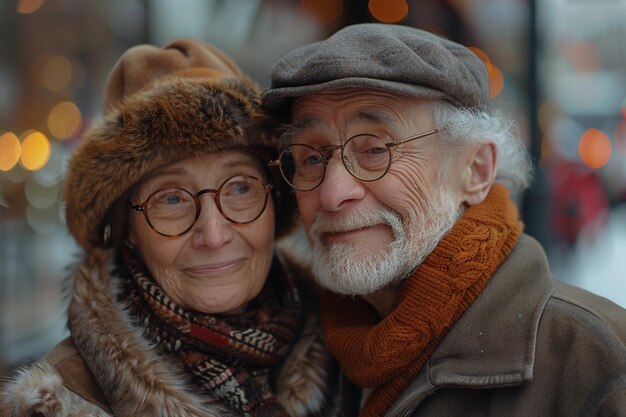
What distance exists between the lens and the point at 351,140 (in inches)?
87.7

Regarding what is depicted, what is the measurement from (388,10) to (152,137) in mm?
6458

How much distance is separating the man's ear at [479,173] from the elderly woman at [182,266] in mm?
717

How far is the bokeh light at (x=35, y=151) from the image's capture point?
5867 millimetres

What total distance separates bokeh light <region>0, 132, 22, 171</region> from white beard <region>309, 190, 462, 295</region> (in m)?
3.79

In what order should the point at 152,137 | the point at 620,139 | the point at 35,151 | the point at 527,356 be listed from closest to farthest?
the point at 527,356
the point at 152,137
the point at 35,151
the point at 620,139

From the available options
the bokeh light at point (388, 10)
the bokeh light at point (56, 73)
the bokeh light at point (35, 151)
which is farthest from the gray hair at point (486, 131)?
the bokeh light at point (388, 10)

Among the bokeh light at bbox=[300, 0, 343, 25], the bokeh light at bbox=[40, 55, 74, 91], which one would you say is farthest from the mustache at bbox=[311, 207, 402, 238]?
the bokeh light at bbox=[300, 0, 343, 25]

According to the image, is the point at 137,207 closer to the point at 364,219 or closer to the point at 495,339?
the point at 364,219

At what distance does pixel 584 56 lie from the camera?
571 inches

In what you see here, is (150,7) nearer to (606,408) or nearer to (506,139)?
(506,139)

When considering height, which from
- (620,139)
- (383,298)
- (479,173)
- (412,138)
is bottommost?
(620,139)

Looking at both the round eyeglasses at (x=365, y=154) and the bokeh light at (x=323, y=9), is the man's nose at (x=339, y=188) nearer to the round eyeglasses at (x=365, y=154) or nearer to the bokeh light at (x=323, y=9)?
the round eyeglasses at (x=365, y=154)

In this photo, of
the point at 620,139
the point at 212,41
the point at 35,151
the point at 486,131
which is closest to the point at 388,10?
the point at 212,41

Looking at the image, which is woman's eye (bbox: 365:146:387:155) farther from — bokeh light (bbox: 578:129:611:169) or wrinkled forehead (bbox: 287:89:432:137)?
bokeh light (bbox: 578:129:611:169)
